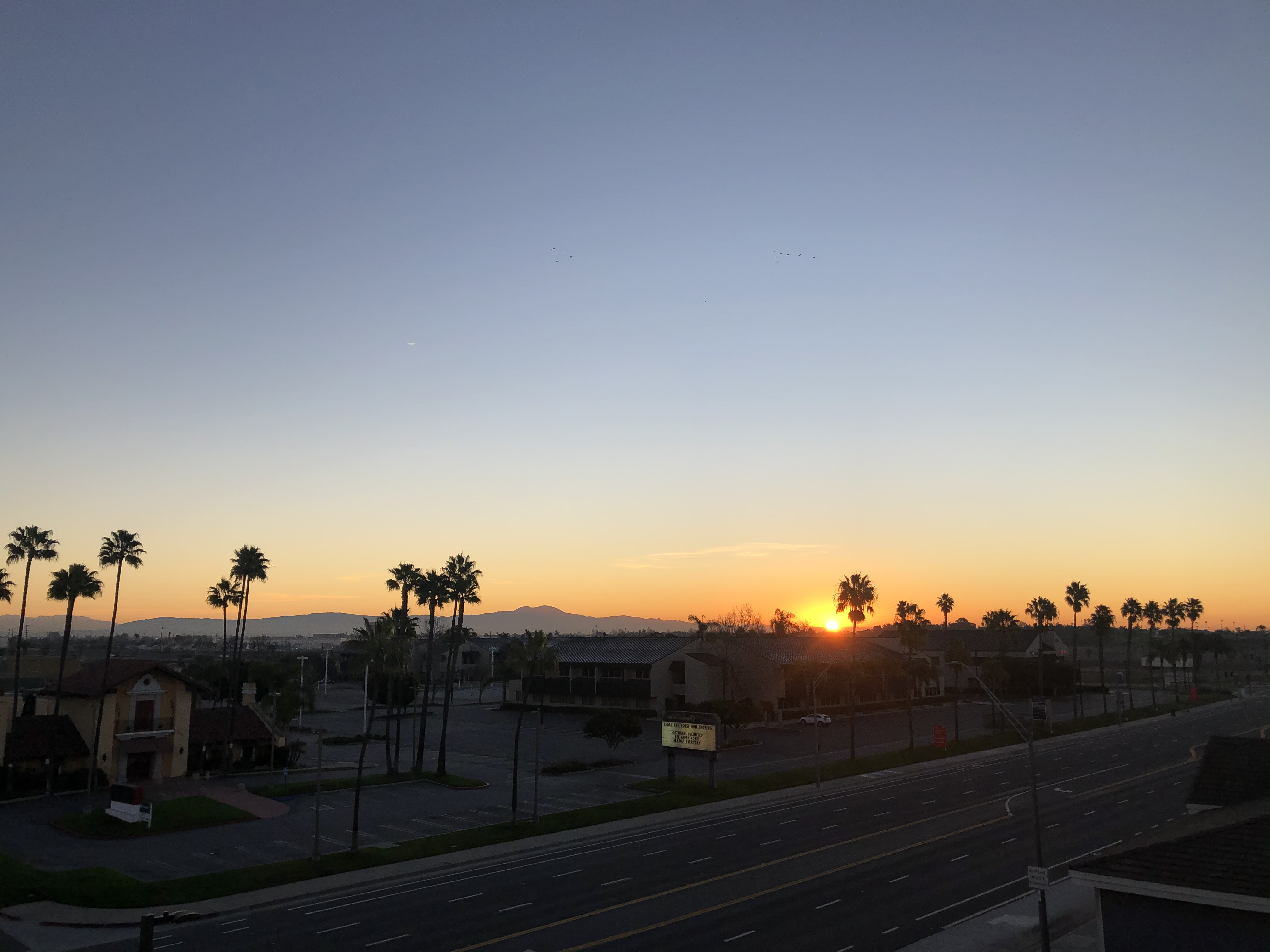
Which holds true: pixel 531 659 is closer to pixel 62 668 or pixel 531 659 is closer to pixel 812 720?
pixel 62 668

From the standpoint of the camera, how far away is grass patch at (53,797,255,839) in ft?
159

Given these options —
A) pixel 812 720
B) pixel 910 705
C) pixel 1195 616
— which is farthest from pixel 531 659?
pixel 1195 616

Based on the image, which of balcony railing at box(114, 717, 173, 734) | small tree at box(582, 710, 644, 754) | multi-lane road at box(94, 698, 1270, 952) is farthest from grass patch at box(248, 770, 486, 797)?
multi-lane road at box(94, 698, 1270, 952)

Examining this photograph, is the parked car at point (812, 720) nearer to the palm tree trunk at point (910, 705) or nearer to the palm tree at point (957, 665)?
the palm tree trunk at point (910, 705)

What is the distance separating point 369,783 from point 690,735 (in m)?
25.9

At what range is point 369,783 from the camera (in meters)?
64.9

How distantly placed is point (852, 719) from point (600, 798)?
2621cm

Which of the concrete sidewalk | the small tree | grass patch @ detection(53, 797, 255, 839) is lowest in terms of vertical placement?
grass patch @ detection(53, 797, 255, 839)

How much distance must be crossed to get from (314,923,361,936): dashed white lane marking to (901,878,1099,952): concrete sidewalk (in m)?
20.4

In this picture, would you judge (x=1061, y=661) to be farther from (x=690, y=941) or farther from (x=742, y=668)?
(x=690, y=941)

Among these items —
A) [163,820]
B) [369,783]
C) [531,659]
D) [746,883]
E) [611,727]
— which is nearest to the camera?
[746,883]

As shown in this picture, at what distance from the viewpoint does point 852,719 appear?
73062 mm

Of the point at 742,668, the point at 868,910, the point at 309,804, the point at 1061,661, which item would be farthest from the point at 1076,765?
the point at 1061,661

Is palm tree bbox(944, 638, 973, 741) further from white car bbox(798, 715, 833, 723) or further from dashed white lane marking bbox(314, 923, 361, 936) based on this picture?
dashed white lane marking bbox(314, 923, 361, 936)
